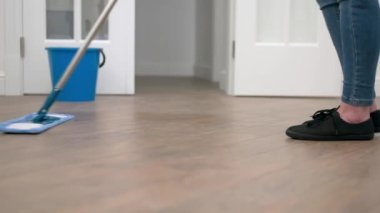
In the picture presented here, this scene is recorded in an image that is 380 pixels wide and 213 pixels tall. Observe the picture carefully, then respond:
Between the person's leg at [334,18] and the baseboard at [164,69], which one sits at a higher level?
the person's leg at [334,18]

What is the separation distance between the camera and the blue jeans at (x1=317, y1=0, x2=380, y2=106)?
1383 mm

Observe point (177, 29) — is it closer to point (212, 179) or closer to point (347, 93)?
point (347, 93)

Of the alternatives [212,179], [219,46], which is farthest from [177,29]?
[212,179]

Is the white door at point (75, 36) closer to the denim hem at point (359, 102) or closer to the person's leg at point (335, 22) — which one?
the person's leg at point (335, 22)

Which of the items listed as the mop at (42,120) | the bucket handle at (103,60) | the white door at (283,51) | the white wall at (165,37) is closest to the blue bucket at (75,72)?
the bucket handle at (103,60)

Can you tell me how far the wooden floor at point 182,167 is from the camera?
0.89 meters

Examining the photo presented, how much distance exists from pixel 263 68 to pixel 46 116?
1.24 metres

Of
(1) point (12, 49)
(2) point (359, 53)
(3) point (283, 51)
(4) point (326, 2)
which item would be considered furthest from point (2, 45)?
(2) point (359, 53)

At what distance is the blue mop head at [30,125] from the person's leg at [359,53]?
846mm

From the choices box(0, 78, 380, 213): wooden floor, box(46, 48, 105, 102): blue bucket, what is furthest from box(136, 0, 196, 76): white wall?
box(0, 78, 380, 213): wooden floor

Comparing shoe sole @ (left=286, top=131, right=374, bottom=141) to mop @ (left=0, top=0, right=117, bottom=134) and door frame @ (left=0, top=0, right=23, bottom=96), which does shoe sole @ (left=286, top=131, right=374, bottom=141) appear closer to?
mop @ (left=0, top=0, right=117, bottom=134)

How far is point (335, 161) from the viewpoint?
123 centimetres

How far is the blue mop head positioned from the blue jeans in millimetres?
849

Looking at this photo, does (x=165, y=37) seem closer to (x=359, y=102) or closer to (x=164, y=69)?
(x=164, y=69)
